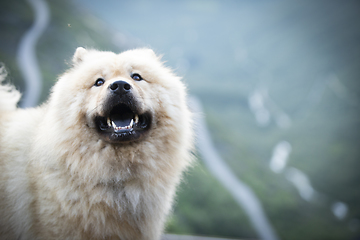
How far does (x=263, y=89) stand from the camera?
50.8 feet

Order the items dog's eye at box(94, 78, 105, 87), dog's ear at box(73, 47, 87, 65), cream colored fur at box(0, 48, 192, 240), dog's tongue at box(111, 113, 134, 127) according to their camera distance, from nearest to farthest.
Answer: cream colored fur at box(0, 48, 192, 240) → dog's tongue at box(111, 113, 134, 127) → dog's eye at box(94, 78, 105, 87) → dog's ear at box(73, 47, 87, 65)

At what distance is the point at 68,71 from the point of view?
7.91ft

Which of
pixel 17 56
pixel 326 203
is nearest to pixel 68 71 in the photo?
pixel 17 56

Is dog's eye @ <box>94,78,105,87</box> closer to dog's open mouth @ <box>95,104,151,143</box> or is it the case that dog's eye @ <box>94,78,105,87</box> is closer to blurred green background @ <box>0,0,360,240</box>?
dog's open mouth @ <box>95,104,151,143</box>

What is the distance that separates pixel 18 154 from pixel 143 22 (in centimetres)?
1226

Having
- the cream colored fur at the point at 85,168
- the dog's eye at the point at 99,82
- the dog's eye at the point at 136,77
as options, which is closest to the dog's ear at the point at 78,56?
the cream colored fur at the point at 85,168

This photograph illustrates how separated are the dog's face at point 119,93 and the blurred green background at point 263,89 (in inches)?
126

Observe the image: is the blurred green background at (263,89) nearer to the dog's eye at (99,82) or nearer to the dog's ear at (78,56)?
the dog's ear at (78,56)

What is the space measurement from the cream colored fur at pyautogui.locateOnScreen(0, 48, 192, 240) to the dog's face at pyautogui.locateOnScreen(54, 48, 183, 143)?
0.01 metres

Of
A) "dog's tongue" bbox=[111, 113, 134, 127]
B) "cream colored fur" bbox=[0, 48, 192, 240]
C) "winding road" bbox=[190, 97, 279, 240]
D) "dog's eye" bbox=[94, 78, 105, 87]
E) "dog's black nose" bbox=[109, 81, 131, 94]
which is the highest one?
"winding road" bbox=[190, 97, 279, 240]

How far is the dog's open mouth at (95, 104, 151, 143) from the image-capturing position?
1.89m

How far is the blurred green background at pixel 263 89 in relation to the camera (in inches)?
343

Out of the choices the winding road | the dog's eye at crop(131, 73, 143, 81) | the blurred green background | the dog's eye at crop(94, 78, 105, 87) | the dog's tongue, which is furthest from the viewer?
the winding road

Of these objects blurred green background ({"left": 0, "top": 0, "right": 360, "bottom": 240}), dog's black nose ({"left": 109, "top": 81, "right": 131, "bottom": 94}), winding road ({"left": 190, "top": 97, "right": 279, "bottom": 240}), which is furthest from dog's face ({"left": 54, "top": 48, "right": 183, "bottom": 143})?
winding road ({"left": 190, "top": 97, "right": 279, "bottom": 240})
